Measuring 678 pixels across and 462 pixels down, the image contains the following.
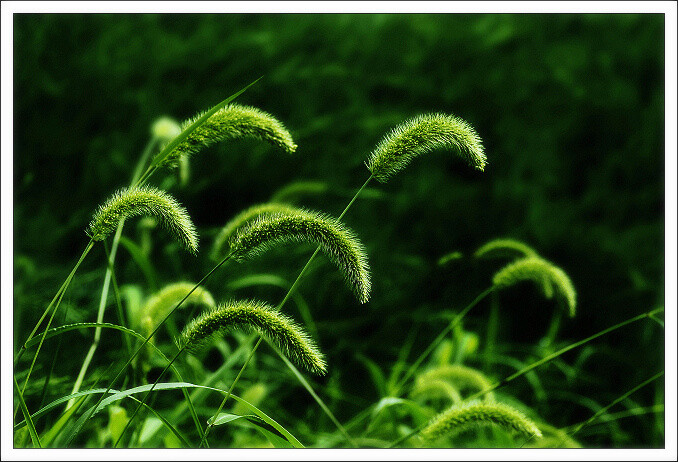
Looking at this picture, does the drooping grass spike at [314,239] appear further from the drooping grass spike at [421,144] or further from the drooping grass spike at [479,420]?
the drooping grass spike at [479,420]

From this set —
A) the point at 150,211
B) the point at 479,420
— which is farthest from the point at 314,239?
the point at 479,420

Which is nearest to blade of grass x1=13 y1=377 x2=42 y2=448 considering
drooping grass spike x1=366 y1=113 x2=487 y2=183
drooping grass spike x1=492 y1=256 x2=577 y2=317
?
drooping grass spike x1=366 y1=113 x2=487 y2=183

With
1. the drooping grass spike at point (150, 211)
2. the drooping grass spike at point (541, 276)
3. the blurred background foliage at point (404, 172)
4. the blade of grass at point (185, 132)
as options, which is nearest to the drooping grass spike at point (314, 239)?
the drooping grass spike at point (150, 211)

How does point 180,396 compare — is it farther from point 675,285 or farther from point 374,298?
point 675,285

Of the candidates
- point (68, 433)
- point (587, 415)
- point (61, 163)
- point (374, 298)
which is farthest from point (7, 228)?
point (587, 415)

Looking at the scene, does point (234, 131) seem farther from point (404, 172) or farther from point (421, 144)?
point (404, 172)

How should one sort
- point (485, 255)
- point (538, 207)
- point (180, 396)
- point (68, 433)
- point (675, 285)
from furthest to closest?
point (538, 207)
point (180, 396)
point (675, 285)
point (485, 255)
point (68, 433)
